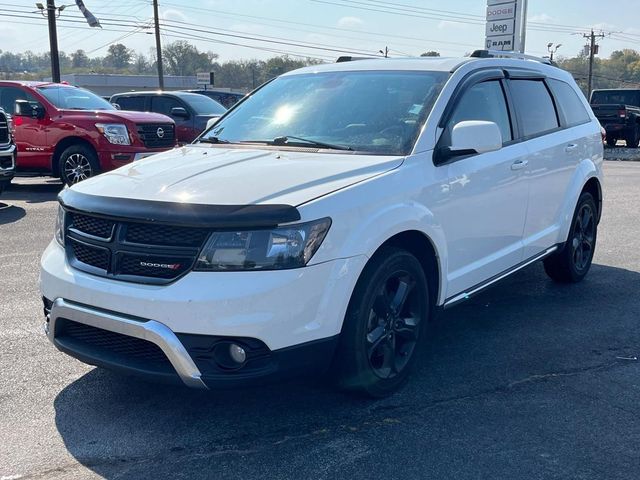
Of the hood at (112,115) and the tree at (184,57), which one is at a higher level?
the tree at (184,57)

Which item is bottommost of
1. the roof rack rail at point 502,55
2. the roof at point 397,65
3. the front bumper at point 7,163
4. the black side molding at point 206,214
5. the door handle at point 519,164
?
the front bumper at point 7,163

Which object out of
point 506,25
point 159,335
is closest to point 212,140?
point 159,335

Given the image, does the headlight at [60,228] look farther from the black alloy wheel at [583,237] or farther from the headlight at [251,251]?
the black alloy wheel at [583,237]

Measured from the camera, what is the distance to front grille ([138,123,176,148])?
39.5 feet

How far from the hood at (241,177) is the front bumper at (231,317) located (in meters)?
0.39

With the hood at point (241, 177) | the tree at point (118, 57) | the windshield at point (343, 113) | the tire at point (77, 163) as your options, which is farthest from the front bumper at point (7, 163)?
the tree at point (118, 57)

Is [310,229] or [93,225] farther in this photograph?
[93,225]

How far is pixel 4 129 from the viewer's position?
1026 centimetres

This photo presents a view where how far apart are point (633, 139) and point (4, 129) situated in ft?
72.5

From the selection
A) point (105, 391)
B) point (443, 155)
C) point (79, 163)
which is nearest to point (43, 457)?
point (105, 391)

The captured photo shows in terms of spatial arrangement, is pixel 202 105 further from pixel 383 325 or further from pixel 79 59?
pixel 79 59

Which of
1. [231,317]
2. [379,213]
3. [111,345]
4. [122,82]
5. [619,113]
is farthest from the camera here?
[122,82]

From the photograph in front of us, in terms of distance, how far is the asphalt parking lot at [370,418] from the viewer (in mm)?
3250

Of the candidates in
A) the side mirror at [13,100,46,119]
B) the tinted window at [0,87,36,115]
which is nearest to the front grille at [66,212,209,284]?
the side mirror at [13,100,46,119]
